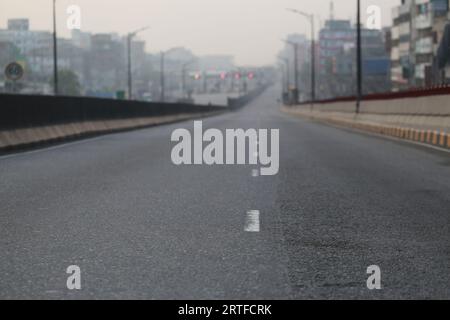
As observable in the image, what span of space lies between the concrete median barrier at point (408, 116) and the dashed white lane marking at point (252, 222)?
12942 mm

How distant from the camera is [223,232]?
8.26m

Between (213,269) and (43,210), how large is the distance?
13.0 ft

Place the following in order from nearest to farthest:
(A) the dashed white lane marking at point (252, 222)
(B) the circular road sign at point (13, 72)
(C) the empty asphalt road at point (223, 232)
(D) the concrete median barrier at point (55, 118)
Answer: (C) the empty asphalt road at point (223, 232) → (A) the dashed white lane marking at point (252, 222) → (D) the concrete median barrier at point (55, 118) → (B) the circular road sign at point (13, 72)

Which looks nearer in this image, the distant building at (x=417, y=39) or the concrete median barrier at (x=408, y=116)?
the concrete median barrier at (x=408, y=116)

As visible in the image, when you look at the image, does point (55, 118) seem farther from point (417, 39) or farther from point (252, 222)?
point (417, 39)

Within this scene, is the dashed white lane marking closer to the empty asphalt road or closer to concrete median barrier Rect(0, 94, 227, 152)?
the empty asphalt road

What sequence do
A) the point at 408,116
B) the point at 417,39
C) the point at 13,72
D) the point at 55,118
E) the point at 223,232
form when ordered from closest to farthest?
the point at 223,232 < the point at 55,118 < the point at 408,116 < the point at 13,72 < the point at 417,39

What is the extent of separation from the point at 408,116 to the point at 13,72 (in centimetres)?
1523

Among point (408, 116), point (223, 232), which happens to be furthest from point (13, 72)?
point (223, 232)

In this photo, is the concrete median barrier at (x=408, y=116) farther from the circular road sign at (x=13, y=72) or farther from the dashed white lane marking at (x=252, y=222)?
the circular road sign at (x=13, y=72)

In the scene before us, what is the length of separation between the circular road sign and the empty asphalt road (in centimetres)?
1811

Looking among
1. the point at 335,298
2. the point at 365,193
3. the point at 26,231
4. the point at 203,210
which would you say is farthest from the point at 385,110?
the point at 335,298

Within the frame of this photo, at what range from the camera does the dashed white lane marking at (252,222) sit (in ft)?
27.7

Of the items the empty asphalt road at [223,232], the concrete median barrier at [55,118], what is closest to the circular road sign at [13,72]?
the concrete median barrier at [55,118]
